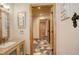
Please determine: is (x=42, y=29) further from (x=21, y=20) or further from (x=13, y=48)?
(x=13, y=48)

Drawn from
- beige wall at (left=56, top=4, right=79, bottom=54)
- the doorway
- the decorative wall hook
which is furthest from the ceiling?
the decorative wall hook

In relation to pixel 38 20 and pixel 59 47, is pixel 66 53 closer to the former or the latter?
pixel 59 47

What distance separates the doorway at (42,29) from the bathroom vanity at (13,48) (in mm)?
110

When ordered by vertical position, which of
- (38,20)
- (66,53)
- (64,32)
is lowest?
(66,53)

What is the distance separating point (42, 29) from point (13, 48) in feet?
1.24

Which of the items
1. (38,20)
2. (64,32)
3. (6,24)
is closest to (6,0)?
(6,24)

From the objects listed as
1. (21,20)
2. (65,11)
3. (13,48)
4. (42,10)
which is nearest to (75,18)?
(65,11)

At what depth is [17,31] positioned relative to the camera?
1647mm

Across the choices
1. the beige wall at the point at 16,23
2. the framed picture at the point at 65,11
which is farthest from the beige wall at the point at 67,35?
the beige wall at the point at 16,23

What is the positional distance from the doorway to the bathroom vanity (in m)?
0.11

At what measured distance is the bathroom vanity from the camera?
5.08 feet

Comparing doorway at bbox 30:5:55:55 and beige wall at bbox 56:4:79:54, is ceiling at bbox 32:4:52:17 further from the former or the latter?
beige wall at bbox 56:4:79:54

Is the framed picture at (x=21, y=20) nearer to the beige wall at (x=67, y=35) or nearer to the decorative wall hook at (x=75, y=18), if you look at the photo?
the beige wall at (x=67, y=35)

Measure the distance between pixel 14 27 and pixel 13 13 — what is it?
0.50 feet
